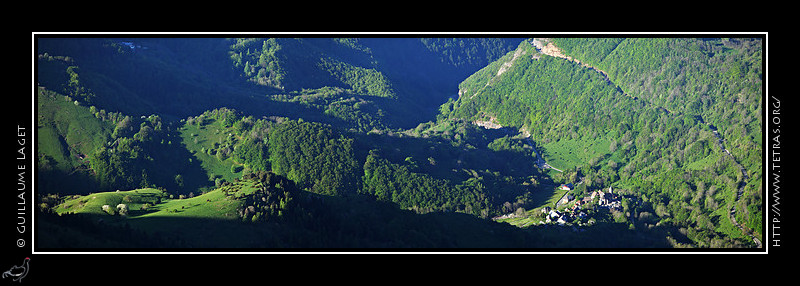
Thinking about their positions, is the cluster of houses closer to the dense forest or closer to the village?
the village

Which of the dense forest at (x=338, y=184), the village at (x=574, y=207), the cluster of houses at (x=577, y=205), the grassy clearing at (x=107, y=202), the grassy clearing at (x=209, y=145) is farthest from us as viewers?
the grassy clearing at (x=209, y=145)

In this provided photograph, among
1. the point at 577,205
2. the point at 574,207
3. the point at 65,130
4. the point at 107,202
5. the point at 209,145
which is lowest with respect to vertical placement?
the point at 574,207

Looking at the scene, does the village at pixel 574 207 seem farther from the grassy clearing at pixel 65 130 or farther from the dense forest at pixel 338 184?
the grassy clearing at pixel 65 130

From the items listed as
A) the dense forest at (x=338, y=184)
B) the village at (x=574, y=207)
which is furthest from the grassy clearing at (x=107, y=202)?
the village at (x=574, y=207)

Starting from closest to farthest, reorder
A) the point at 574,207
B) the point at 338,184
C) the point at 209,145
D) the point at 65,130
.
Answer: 1. the point at 574,207
2. the point at 65,130
3. the point at 338,184
4. the point at 209,145

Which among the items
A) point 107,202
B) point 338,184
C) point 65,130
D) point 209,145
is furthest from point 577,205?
point 65,130

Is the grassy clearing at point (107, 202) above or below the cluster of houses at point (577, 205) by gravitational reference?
above

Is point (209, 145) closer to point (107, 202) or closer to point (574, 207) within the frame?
point (107, 202)

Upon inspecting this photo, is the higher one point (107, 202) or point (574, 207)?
point (107, 202)
